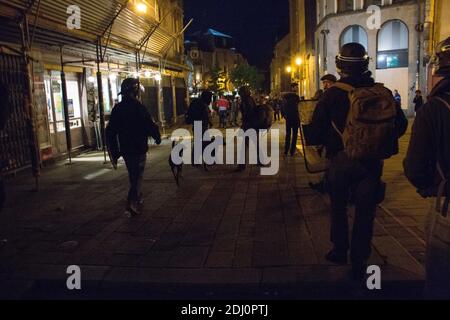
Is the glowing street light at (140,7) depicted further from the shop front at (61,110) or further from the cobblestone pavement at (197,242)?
the cobblestone pavement at (197,242)

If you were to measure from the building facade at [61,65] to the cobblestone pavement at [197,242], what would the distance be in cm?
205

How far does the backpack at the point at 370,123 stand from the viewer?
376cm

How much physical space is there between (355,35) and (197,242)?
88.9ft

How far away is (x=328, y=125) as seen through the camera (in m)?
4.11

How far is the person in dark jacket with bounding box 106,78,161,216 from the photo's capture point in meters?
6.41

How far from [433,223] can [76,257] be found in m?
3.75

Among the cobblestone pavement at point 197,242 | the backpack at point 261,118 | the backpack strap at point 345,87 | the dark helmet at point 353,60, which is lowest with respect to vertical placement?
the cobblestone pavement at point 197,242

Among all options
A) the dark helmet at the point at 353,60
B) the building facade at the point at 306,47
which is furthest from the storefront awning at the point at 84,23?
the building facade at the point at 306,47

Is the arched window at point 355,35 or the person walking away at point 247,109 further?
the arched window at point 355,35

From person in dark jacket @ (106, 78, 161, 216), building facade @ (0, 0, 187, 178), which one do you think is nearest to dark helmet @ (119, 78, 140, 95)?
person in dark jacket @ (106, 78, 161, 216)

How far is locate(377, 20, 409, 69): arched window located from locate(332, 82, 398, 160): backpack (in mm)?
26348

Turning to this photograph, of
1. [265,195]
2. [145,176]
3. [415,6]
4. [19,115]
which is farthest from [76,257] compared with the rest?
[415,6]

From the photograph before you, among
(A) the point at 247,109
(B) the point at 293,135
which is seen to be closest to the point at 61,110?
(A) the point at 247,109
